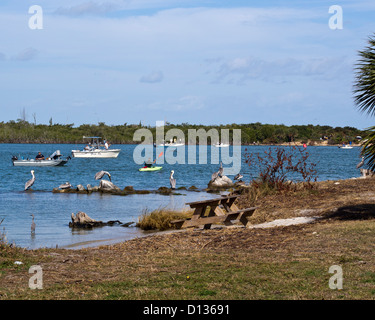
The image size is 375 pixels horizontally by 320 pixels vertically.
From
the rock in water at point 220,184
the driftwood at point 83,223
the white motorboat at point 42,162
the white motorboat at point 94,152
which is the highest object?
the white motorboat at point 94,152

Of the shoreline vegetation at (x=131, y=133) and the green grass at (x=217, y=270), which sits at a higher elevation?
the shoreline vegetation at (x=131, y=133)

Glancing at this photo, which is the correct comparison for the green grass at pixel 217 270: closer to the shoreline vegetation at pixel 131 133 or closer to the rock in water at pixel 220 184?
the rock in water at pixel 220 184

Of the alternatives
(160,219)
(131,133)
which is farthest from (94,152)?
(131,133)

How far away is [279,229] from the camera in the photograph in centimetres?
1385

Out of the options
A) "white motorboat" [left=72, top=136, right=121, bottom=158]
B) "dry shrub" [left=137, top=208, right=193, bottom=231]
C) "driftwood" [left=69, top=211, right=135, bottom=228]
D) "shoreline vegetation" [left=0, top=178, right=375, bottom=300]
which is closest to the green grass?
"shoreline vegetation" [left=0, top=178, right=375, bottom=300]

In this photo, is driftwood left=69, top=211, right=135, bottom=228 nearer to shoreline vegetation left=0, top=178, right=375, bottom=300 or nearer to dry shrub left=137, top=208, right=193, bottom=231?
dry shrub left=137, top=208, right=193, bottom=231

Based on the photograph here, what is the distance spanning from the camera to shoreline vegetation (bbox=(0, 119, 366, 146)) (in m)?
170

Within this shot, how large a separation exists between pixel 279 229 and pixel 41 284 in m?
7.05

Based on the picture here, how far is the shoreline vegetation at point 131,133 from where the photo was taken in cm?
17025

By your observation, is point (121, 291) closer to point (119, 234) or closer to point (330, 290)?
point (330, 290)

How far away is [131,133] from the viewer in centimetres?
18700

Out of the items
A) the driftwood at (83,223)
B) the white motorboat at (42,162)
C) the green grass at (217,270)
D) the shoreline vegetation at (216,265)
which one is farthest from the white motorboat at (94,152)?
the green grass at (217,270)

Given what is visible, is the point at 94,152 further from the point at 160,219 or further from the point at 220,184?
the point at 160,219
